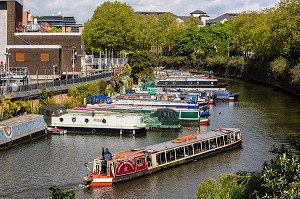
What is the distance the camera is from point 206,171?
37625mm

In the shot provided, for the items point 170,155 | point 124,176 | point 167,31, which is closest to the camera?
point 124,176

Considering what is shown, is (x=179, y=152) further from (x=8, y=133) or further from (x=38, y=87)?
(x=38, y=87)

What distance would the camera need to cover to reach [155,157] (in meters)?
36.8

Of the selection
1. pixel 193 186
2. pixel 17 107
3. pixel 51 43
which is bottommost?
pixel 193 186

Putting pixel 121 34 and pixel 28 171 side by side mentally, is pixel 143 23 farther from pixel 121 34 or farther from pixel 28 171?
pixel 28 171

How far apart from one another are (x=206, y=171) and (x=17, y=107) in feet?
69.6

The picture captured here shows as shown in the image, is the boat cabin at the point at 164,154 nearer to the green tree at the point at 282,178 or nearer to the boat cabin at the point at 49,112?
the boat cabin at the point at 49,112

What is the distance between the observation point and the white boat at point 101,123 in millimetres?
49781

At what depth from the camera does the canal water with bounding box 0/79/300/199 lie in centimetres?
3272

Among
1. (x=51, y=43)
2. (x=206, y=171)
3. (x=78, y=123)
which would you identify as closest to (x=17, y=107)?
(x=78, y=123)

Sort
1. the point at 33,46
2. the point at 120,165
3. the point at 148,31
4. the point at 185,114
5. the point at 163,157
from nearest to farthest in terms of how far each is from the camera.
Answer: the point at 120,165 < the point at 163,157 < the point at 185,114 < the point at 33,46 < the point at 148,31

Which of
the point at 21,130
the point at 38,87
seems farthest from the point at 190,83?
the point at 21,130

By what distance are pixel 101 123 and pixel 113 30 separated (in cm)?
5575

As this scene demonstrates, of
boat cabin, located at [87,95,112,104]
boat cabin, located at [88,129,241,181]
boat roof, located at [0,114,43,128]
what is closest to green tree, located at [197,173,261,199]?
boat cabin, located at [88,129,241,181]
